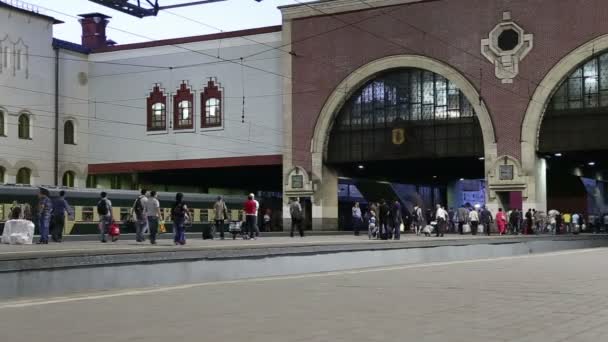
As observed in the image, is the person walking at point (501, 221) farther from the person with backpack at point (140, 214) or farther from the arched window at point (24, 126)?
the arched window at point (24, 126)

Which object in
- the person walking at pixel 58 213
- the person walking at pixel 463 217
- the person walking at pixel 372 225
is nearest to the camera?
the person walking at pixel 58 213

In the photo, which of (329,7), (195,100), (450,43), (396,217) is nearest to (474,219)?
(450,43)

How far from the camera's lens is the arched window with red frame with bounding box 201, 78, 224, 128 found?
5253 cm

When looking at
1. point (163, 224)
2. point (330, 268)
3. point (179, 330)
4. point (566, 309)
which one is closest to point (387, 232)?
point (330, 268)

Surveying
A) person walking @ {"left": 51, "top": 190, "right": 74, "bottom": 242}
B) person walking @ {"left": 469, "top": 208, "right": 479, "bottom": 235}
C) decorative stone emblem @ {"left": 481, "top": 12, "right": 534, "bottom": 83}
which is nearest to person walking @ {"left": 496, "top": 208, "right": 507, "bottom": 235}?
person walking @ {"left": 469, "top": 208, "right": 479, "bottom": 235}

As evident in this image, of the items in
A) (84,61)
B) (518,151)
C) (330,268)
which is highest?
(84,61)

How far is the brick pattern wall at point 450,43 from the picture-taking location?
1738 inches

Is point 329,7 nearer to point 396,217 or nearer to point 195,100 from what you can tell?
point 195,100

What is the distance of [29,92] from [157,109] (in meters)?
8.46

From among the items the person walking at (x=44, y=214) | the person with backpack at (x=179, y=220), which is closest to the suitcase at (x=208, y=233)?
the person walking at (x=44, y=214)

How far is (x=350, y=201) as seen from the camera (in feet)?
190

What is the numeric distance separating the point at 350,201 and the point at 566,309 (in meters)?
48.1

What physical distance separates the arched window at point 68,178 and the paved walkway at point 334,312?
40.6 m

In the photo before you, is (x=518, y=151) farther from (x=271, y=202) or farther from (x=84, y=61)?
(x=84, y=61)
